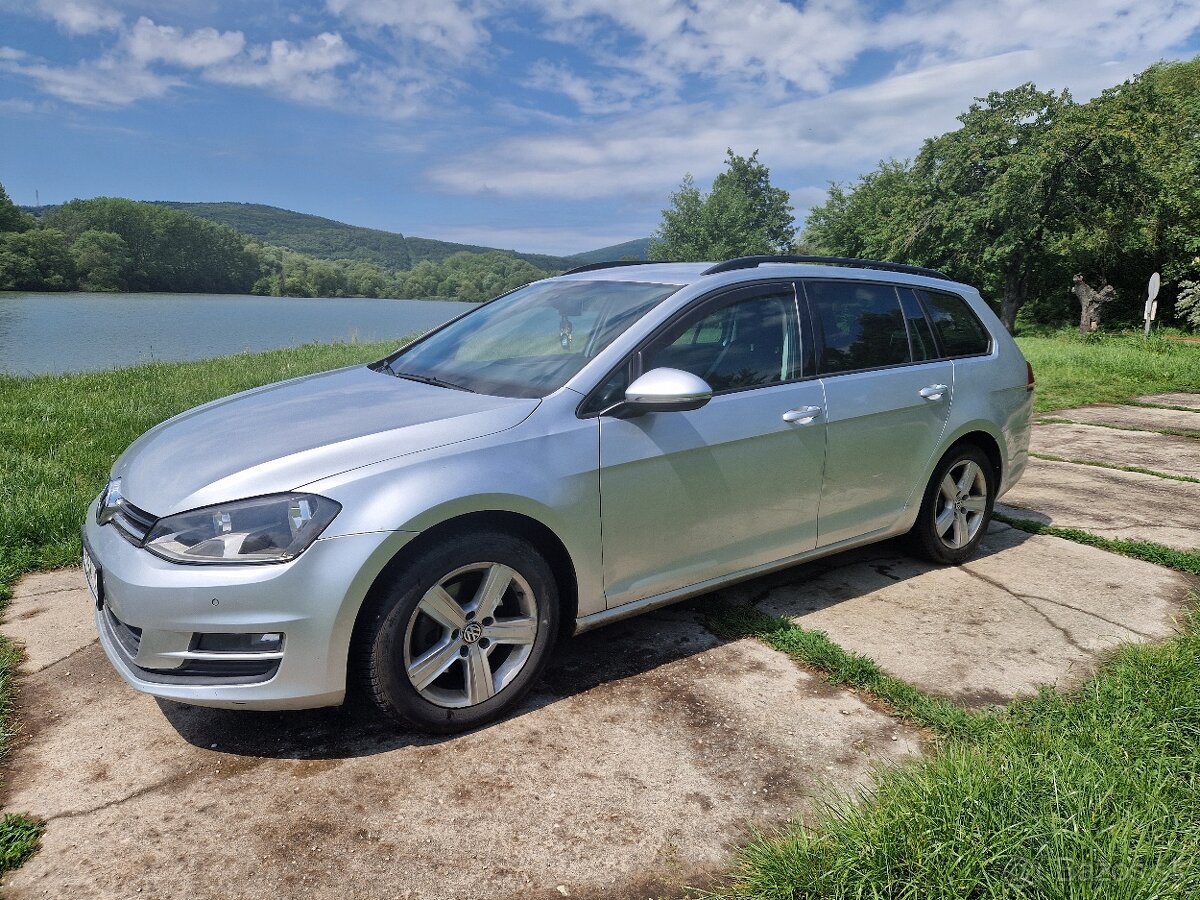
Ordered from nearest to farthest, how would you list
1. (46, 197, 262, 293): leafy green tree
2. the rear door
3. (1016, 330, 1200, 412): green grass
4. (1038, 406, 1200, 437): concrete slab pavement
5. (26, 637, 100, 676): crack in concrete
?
1. (26, 637, 100, 676): crack in concrete
2. the rear door
3. (1038, 406, 1200, 437): concrete slab pavement
4. (1016, 330, 1200, 412): green grass
5. (46, 197, 262, 293): leafy green tree

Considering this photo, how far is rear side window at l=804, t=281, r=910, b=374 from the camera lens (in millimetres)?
3629

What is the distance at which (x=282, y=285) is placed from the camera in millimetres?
49594

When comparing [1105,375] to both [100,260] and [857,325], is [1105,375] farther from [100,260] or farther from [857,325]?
[100,260]

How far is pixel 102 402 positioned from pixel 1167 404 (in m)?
12.8

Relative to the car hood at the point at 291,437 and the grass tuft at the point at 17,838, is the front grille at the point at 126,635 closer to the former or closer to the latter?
the car hood at the point at 291,437

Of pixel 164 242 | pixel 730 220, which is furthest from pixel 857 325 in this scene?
pixel 730 220

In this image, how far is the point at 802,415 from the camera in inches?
133

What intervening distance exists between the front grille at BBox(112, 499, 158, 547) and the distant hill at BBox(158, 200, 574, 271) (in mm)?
80714

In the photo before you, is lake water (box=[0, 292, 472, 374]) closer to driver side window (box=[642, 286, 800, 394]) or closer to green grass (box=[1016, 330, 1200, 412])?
green grass (box=[1016, 330, 1200, 412])

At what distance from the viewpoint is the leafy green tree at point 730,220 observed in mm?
76062

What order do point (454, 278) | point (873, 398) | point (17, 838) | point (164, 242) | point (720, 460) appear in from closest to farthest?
point (17, 838) → point (720, 460) → point (873, 398) → point (164, 242) → point (454, 278)

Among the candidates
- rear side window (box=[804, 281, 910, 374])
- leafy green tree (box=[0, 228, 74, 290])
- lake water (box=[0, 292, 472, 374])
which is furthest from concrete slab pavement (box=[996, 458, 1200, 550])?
leafy green tree (box=[0, 228, 74, 290])

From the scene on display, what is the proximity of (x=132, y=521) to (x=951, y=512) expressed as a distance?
390 cm

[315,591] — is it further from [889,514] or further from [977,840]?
[889,514]
